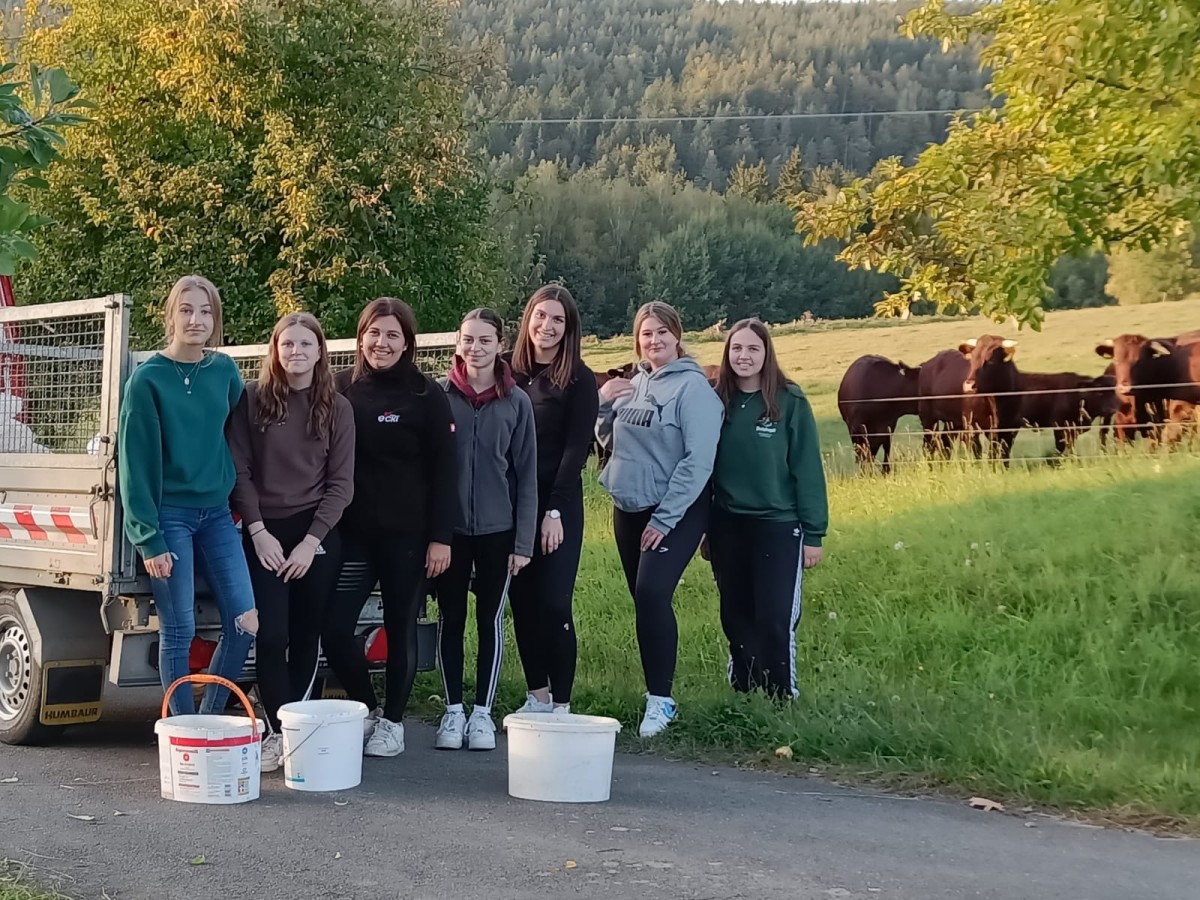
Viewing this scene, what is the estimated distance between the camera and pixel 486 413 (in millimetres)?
6672

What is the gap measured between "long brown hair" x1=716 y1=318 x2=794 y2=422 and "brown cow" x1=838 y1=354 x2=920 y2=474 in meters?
11.3

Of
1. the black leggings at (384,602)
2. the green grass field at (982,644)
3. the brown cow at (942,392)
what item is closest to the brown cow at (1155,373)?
the brown cow at (942,392)

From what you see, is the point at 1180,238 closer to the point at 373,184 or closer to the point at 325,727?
the point at 325,727

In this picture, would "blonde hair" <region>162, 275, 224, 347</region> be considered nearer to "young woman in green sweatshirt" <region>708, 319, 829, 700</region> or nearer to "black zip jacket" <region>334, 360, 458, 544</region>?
"black zip jacket" <region>334, 360, 458, 544</region>

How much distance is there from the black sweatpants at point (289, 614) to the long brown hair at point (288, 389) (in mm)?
384

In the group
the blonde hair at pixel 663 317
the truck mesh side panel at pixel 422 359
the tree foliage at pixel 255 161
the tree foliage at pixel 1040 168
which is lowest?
the truck mesh side panel at pixel 422 359

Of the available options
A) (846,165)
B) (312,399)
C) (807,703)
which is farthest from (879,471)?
(846,165)

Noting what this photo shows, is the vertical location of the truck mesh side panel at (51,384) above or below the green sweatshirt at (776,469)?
above

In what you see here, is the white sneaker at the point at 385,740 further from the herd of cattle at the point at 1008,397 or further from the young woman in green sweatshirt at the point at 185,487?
the herd of cattle at the point at 1008,397

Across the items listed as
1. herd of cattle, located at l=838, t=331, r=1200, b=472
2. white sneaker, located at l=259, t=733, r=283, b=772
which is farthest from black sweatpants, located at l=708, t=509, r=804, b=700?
herd of cattle, located at l=838, t=331, r=1200, b=472

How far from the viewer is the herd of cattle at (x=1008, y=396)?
15.1 metres

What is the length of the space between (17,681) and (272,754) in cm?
157

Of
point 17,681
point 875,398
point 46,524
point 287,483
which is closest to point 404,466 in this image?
point 287,483

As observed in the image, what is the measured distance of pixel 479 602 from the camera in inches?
269
